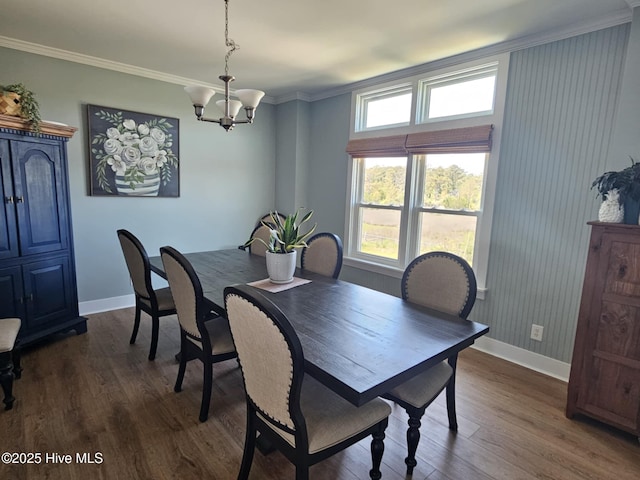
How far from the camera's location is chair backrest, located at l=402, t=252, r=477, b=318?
6.51ft

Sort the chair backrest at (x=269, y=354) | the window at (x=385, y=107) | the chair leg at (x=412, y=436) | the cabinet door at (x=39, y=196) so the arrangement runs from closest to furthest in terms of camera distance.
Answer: the chair backrest at (x=269, y=354)
the chair leg at (x=412, y=436)
the cabinet door at (x=39, y=196)
the window at (x=385, y=107)

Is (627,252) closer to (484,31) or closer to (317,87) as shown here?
(484,31)

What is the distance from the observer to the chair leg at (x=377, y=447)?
1.52 m

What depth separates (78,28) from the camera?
8.83ft

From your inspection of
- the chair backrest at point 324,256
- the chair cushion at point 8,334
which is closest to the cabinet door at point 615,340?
the chair backrest at point 324,256

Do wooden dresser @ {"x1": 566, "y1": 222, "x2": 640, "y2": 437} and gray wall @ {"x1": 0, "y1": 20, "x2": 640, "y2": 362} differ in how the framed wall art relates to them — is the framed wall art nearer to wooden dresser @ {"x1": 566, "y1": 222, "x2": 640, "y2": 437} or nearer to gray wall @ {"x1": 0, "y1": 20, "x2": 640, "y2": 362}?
gray wall @ {"x1": 0, "y1": 20, "x2": 640, "y2": 362}

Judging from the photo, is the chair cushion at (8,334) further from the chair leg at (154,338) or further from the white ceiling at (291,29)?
the white ceiling at (291,29)

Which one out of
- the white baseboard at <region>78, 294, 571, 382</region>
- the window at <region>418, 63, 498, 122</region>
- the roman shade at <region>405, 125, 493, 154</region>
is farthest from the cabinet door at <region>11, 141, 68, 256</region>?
the white baseboard at <region>78, 294, 571, 382</region>

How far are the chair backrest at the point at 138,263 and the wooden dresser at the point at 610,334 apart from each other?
292cm

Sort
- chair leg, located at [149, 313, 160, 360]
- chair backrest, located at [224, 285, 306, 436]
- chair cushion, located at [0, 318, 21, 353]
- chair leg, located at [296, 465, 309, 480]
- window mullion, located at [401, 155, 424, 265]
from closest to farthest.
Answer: chair backrest, located at [224, 285, 306, 436]
chair leg, located at [296, 465, 309, 480]
chair cushion, located at [0, 318, 21, 353]
chair leg, located at [149, 313, 160, 360]
window mullion, located at [401, 155, 424, 265]

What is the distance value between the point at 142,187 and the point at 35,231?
47.3 inches

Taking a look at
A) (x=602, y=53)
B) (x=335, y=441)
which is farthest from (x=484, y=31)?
(x=335, y=441)

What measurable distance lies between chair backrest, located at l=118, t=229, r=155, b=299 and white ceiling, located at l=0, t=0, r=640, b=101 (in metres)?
1.58

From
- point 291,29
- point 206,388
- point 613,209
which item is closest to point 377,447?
point 206,388
